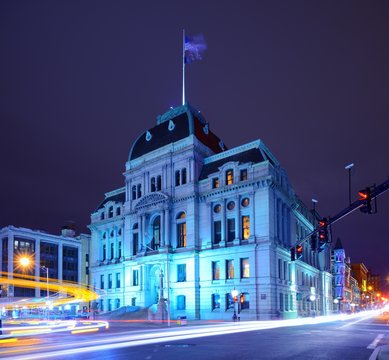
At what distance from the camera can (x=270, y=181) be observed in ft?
192

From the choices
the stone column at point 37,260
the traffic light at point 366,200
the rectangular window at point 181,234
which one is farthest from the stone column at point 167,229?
the stone column at point 37,260

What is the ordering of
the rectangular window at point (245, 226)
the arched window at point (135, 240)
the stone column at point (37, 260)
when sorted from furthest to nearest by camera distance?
1. the stone column at point (37, 260)
2. the arched window at point (135, 240)
3. the rectangular window at point (245, 226)

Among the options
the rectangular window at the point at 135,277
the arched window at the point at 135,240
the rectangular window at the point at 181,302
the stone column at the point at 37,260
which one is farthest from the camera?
the stone column at the point at 37,260

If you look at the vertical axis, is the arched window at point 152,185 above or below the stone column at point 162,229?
above

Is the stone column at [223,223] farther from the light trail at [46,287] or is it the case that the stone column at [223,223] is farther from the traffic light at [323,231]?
the traffic light at [323,231]

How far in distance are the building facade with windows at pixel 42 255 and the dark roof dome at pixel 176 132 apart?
47419mm

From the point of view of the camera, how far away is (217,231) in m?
64.2

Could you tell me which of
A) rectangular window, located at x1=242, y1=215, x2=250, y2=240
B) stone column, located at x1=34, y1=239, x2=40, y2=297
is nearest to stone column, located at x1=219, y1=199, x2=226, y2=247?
rectangular window, located at x1=242, y1=215, x2=250, y2=240

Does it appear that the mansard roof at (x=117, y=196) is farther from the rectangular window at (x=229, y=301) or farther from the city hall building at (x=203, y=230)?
the rectangular window at (x=229, y=301)

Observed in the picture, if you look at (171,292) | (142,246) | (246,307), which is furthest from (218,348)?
(142,246)

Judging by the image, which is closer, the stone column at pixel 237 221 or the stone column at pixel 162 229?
the stone column at pixel 237 221

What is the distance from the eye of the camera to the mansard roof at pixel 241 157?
61959 millimetres

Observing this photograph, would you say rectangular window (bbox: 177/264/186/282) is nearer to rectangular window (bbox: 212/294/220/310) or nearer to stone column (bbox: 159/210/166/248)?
stone column (bbox: 159/210/166/248)

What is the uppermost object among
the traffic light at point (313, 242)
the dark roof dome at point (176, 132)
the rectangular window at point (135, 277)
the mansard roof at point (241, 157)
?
the dark roof dome at point (176, 132)
